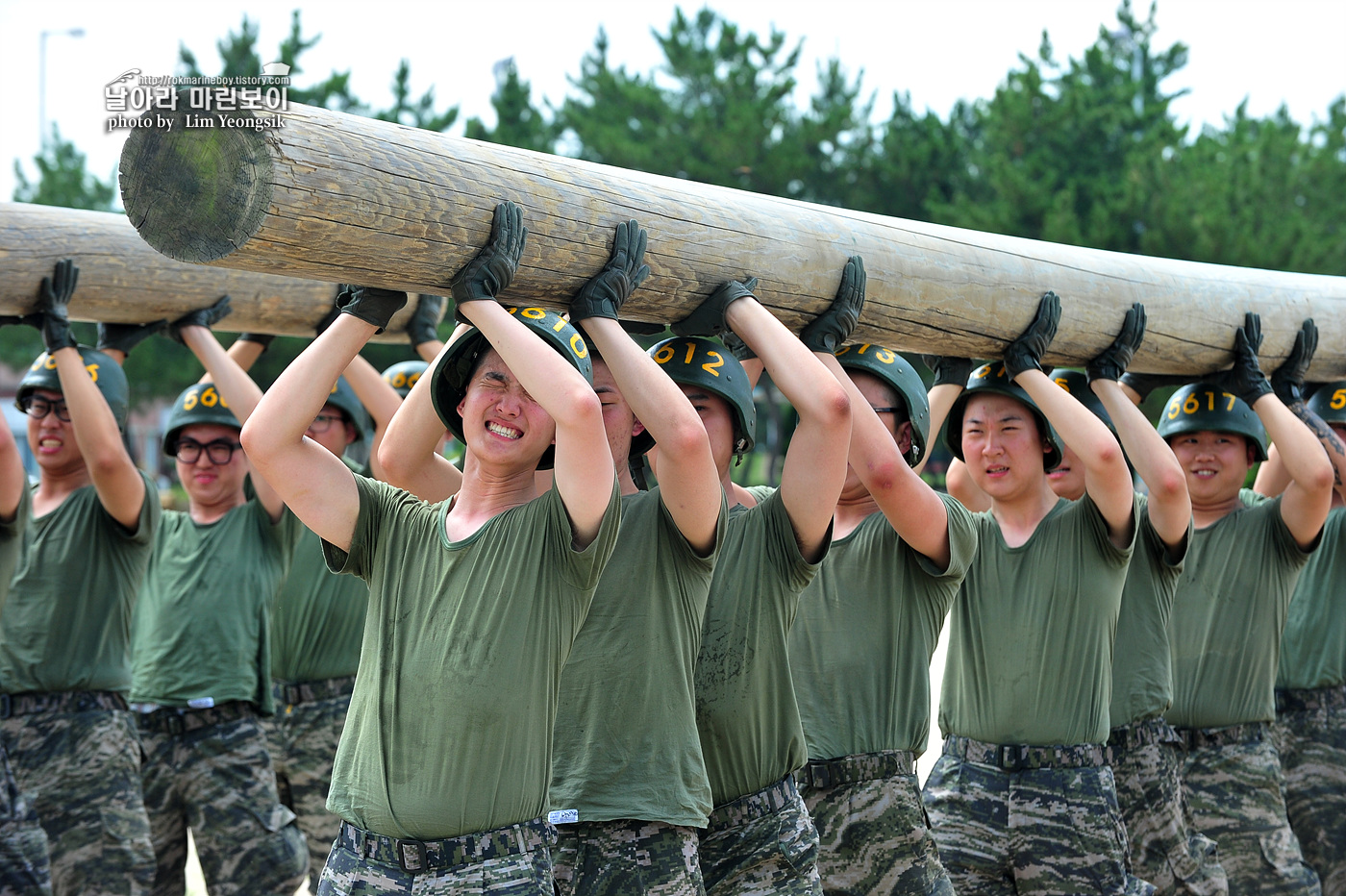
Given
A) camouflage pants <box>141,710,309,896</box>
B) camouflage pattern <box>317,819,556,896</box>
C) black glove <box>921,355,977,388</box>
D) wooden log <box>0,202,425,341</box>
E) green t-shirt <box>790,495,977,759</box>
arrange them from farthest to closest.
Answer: camouflage pants <box>141,710,309,896</box>, black glove <box>921,355,977,388</box>, wooden log <box>0,202,425,341</box>, green t-shirt <box>790,495,977,759</box>, camouflage pattern <box>317,819,556,896</box>

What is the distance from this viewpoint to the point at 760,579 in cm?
394

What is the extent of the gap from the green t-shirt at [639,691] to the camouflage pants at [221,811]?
267cm

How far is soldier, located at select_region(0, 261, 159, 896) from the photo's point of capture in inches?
209

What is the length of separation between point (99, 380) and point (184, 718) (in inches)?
60.1

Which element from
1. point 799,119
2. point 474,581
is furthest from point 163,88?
point 799,119

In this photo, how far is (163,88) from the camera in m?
3.08

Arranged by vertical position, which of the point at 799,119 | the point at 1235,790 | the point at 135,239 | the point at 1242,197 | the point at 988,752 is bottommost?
the point at 1235,790

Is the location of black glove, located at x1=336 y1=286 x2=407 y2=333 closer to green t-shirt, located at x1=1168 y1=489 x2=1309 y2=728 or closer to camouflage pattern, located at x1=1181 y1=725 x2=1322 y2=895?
green t-shirt, located at x1=1168 y1=489 x2=1309 y2=728

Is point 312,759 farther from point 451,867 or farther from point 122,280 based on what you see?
point 451,867

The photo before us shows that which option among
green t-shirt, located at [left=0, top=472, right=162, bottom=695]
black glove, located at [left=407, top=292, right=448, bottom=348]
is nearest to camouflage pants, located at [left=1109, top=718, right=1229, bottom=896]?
black glove, located at [left=407, top=292, right=448, bottom=348]

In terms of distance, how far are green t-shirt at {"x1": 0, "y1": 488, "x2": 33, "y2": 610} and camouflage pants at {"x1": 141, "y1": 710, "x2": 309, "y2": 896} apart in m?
1.14

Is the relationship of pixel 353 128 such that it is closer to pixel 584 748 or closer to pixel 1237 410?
pixel 584 748

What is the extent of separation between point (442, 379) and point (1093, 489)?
2386 mm

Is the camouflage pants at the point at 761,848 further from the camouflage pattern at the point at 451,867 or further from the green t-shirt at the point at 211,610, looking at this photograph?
the green t-shirt at the point at 211,610
